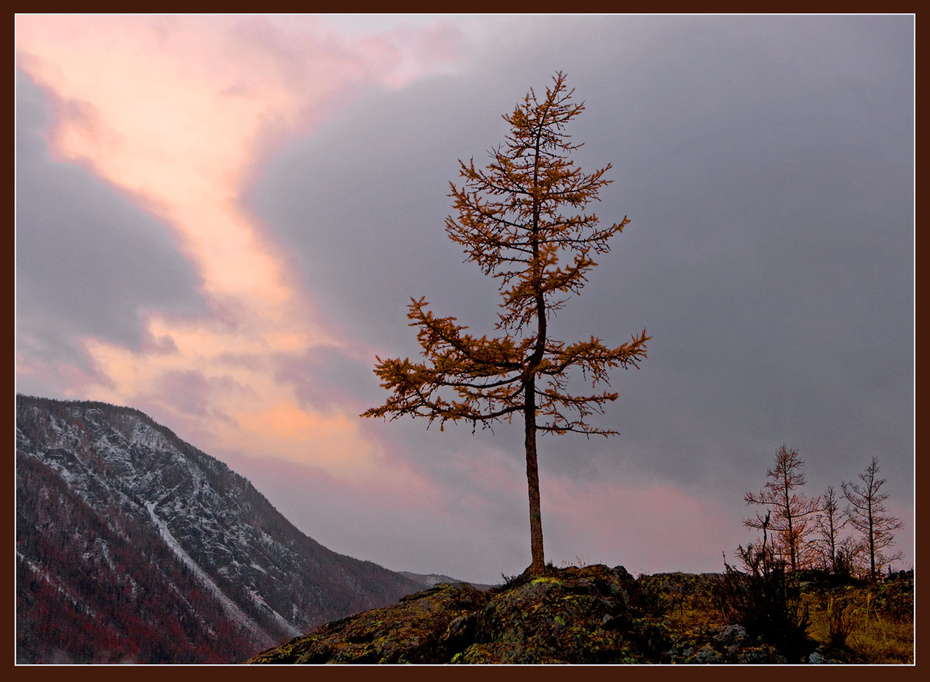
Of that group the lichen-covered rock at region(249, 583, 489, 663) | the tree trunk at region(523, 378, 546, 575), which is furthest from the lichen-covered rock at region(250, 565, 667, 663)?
the tree trunk at region(523, 378, 546, 575)

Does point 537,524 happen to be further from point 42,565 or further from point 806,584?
point 42,565

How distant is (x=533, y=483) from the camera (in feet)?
54.1

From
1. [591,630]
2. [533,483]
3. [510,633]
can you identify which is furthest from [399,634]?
[533,483]

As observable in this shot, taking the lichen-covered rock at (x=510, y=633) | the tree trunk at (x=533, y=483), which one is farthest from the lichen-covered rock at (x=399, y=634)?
the tree trunk at (x=533, y=483)

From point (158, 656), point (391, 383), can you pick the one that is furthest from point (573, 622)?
point (158, 656)

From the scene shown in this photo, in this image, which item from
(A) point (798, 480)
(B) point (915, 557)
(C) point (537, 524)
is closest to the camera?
(B) point (915, 557)

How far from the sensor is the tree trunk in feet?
53.7

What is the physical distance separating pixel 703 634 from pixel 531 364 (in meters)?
7.42

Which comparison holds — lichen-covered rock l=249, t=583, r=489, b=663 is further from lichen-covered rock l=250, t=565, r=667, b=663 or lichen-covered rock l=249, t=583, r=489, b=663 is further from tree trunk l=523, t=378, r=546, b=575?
tree trunk l=523, t=378, r=546, b=575

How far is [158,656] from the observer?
608 ft

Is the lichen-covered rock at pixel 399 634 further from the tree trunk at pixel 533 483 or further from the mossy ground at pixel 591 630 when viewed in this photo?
the tree trunk at pixel 533 483

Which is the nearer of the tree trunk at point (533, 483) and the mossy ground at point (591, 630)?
the mossy ground at point (591, 630)

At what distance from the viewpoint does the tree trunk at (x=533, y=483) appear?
16.4 meters

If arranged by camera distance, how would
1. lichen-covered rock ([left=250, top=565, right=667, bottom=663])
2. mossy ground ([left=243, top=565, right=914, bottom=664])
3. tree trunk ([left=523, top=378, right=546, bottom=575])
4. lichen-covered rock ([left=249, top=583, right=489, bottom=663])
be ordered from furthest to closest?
tree trunk ([left=523, top=378, right=546, bottom=575])
lichen-covered rock ([left=249, top=583, right=489, bottom=663])
lichen-covered rock ([left=250, top=565, right=667, bottom=663])
mossy ground ([left=243, top=565, right=914, bottom=664])
